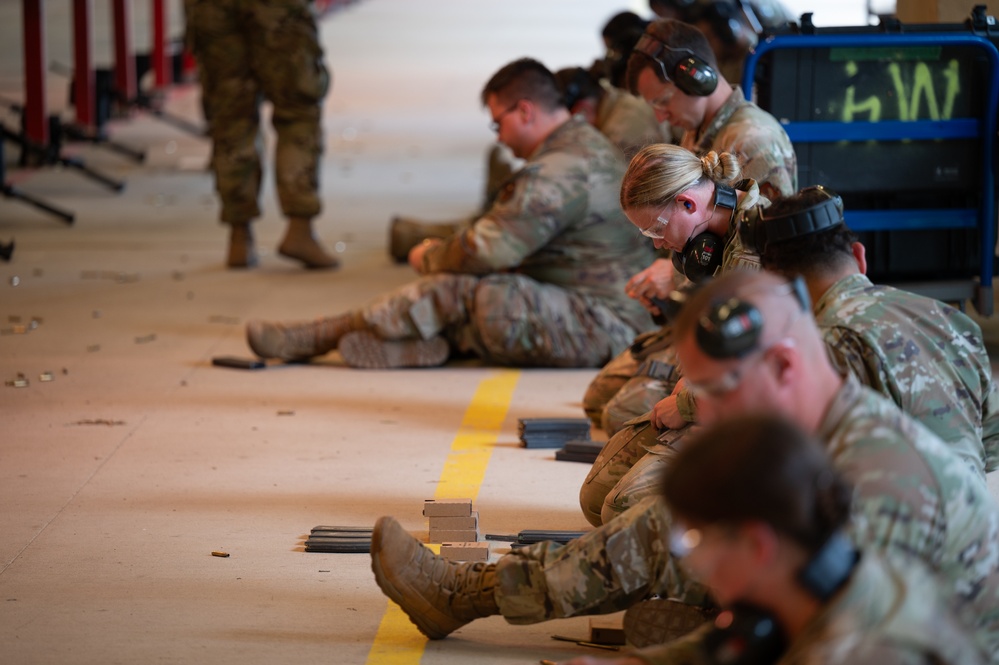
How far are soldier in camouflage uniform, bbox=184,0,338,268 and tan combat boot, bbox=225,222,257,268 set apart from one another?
0.08ft

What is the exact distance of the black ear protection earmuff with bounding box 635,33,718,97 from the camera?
215 inches

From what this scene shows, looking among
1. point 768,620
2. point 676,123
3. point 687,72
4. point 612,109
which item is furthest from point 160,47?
point 768,620

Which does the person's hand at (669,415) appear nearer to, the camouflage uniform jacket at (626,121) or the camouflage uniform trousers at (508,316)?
the camouflage uniform trousers at (508,316)

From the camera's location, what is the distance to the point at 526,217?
6594mm

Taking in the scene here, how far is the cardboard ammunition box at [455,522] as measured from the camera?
14.7 ft

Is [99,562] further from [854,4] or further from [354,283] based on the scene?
[854,4]

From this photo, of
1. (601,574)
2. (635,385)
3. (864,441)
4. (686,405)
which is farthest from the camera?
(635,385)

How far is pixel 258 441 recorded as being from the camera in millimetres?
5777

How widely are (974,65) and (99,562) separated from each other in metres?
4.53

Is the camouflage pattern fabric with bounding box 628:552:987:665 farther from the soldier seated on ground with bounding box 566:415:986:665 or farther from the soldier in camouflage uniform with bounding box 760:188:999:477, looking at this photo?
the soldier in camouflage uniform with bounding box 760:188:999:477

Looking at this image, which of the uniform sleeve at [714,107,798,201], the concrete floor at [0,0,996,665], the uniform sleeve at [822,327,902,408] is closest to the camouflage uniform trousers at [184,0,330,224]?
the concrete floor at [0,0,996,665]

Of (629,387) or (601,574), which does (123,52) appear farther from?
(601,574)

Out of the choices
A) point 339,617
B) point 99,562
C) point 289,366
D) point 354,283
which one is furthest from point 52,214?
point 339,617

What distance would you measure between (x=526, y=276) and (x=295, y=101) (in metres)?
2.97
